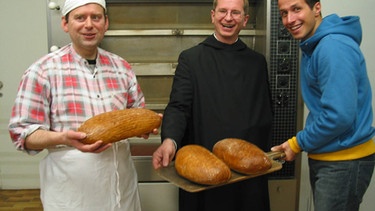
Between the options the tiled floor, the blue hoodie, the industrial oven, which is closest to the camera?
the blue hoodie

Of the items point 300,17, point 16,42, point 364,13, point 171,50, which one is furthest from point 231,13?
point 16,42

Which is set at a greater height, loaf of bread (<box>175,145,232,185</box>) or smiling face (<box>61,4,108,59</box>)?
smiling face (<box>61,4,108,59</box>)

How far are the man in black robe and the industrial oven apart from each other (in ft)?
0.92

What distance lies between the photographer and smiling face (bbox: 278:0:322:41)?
1.06 m

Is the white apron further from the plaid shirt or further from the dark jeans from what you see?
the dark jeans

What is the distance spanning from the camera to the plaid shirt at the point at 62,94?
1.03 meters

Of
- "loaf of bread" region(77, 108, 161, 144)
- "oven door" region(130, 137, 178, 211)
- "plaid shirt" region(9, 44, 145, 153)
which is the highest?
"plaid shirt" region(9, 44, 145, 153)

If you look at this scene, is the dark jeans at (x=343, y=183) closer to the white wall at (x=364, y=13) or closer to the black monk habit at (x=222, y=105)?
the black monk habit at (x=222, y=105)

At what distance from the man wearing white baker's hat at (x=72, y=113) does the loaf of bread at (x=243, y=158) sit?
0.38 metres

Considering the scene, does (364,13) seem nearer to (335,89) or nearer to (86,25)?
(335,89)

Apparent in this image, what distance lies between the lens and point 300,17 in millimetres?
1066

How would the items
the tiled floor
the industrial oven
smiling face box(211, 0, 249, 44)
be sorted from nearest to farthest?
1. smiling face box(211, 0, 249, 44)
2. the industrial oven
3. the tiled floor

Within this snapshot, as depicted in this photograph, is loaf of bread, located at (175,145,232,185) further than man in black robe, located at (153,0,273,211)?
No

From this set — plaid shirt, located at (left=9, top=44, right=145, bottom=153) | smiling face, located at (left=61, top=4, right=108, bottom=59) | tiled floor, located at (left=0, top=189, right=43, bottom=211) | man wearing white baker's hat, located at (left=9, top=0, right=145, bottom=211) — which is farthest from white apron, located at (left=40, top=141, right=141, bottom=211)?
tiled floor, located at (left=0, top=189, right=43, bottom=211)
